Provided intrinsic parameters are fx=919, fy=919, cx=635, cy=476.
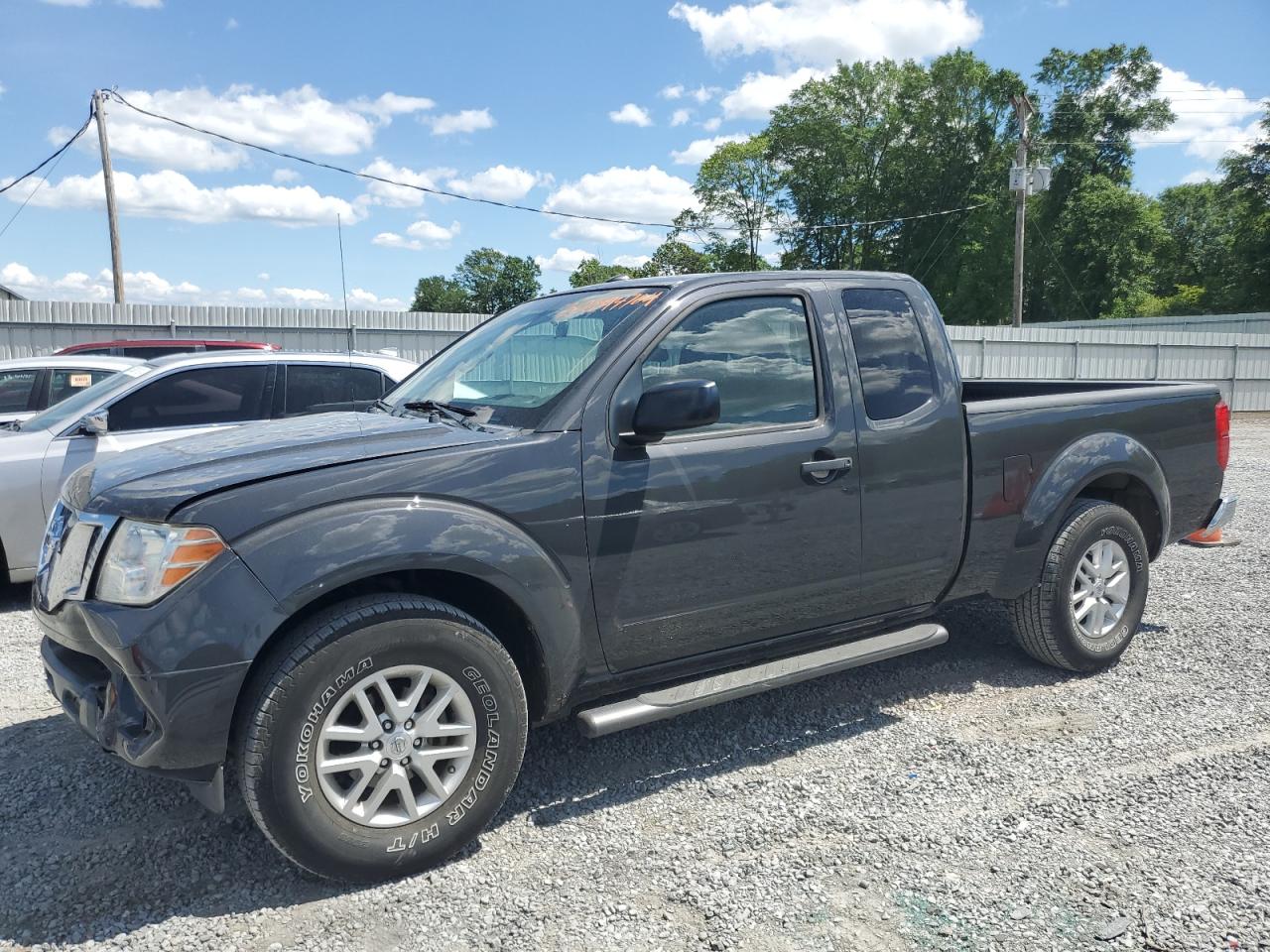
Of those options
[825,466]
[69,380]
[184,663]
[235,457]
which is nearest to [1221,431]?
[825,466]

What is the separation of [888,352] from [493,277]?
98.1 metres

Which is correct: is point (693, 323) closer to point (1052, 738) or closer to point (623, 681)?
point (623, 681)

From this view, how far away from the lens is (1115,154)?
49.7 m

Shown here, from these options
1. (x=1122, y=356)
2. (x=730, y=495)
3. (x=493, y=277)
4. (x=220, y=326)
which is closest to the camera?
(x=730, y=495)

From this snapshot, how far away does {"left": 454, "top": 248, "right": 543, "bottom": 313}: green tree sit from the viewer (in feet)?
319

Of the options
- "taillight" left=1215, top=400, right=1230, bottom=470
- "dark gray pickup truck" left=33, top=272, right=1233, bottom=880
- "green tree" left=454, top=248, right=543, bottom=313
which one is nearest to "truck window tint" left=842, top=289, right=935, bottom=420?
"dark gray pickup truck" left=33, top=272, right=1233, bottom=880

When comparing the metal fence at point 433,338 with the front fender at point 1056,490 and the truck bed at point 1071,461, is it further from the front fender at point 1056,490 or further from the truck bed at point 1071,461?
the front fender at point 1056,490

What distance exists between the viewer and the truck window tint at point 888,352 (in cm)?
388

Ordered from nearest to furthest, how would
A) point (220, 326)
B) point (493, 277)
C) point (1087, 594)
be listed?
point (1087, 594) < point (220, 326) < point (493, 277)

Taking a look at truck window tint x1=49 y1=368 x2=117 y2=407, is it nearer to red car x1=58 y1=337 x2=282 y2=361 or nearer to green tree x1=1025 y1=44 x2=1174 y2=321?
red car x1=58 y1=337 x2=282 y2=361

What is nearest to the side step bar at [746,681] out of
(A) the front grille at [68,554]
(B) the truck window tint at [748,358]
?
(B) the truck window tint at [748,358]

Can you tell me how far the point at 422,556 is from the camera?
2.81m

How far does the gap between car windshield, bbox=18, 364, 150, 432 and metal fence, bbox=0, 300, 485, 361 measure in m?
11.0

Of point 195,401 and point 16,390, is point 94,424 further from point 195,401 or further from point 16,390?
point 16,390
